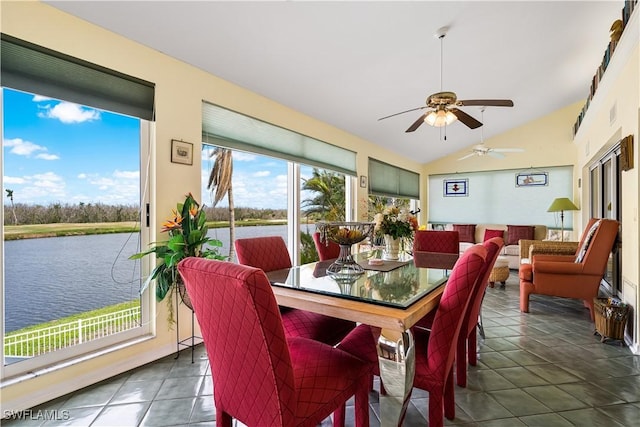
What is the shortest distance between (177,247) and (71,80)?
1.26 meters

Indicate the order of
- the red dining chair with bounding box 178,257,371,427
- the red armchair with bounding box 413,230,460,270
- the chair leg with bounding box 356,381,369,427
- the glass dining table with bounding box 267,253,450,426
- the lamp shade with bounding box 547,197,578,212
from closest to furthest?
the red dining chair with bounding box 178,257,371,427, the glass dining table with bounding box 267,253,450,426, the chair leg with bounding box 356,381,369,427, the red armchair with bounding box 413,230,460,270, the lamp shade with bounding box 547,197,578,212

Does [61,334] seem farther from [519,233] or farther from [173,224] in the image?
[519,233]

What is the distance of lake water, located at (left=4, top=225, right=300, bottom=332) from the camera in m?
1.88

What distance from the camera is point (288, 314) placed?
2002 millimetres

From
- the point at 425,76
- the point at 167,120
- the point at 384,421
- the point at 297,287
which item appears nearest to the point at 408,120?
the point at 425,76

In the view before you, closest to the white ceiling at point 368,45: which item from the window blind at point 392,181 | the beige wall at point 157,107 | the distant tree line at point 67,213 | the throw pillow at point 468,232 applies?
the beige wall at point 157,107

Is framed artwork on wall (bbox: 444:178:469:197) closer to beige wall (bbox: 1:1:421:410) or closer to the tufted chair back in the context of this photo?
beige wall (bbox: 1:1:421:410)

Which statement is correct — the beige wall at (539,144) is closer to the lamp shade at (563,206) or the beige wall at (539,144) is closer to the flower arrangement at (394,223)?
the lamp shade at (563,206)

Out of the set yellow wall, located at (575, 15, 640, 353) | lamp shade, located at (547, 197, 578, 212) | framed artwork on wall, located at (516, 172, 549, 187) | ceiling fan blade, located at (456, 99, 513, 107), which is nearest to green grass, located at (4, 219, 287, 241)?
ceiling fan blade, located at (456, 99, 513, 107)

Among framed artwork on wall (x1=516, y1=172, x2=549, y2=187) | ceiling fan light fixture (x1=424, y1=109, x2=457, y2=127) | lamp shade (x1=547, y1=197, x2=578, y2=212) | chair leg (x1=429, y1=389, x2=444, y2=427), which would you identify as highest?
ceiling fan light fixture (x1=424, y1=109, x2=457, y2=127)

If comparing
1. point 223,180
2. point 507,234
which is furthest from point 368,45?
point 507,234

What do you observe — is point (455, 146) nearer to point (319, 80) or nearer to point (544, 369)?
point (319, 80)

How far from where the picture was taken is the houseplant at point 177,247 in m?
2.23

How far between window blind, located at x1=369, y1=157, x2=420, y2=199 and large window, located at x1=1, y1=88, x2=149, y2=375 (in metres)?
4.08
